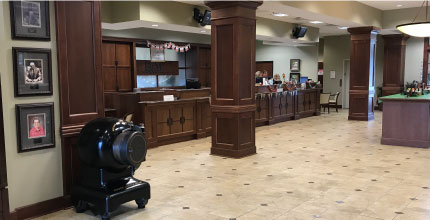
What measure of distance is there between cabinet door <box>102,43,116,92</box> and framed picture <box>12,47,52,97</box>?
20.7 feet

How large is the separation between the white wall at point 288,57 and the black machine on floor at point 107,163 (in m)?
12.6

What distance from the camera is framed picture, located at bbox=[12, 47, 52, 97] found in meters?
3.66

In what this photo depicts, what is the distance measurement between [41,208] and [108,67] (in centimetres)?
673

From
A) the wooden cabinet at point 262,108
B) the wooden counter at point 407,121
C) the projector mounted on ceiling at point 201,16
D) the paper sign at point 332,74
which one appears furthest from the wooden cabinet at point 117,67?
the paper sign at point 332,74

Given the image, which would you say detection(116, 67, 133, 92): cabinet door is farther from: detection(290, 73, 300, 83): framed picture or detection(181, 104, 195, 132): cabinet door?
detection(290, 73, 300, 83): framed picture

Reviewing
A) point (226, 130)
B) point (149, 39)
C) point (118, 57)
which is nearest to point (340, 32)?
point (149, 39)

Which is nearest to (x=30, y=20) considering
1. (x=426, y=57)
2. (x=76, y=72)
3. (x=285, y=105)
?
(x=76, y=72)

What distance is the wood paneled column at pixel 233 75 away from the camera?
6367 mm

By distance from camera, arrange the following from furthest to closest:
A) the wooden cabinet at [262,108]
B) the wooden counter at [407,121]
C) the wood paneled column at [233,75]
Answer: the wooden cabinet at [262,108] → the wooden counter at [407,121] → the wood paneled column at [233,75]

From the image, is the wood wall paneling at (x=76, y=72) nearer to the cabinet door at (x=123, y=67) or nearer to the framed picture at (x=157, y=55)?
the cabinet door at (x=123, y=67)

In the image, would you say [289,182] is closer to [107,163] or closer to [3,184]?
[107,163]

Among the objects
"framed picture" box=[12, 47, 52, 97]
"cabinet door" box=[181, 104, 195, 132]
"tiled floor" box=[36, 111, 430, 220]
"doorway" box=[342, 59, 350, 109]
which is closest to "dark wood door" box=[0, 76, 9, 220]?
"framed picture" box=[12, 47, 52, 97]

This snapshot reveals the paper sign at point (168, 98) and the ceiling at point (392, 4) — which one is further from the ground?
the ceiling at point (392, 4)

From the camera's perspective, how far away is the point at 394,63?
1371cm
